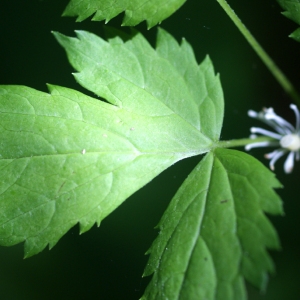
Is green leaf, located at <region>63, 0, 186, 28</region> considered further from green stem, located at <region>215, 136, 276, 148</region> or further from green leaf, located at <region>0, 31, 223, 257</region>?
green stem, located at <region>215, 136, 276, 148</region>

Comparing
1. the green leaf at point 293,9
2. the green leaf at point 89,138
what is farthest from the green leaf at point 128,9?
the green leaf at point 293,9

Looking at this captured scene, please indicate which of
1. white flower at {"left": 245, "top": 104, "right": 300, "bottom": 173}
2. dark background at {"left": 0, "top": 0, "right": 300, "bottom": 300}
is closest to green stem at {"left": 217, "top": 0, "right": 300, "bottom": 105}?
white flower at {"left": 245, "top": 104, "right": 300, "bottom": 173}

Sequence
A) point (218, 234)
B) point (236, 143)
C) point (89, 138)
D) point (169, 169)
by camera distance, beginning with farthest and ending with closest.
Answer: point (169, 169), point (236, 143), point (89, 138), point (218, 234)

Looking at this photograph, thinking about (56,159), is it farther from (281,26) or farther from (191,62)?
(281,26)

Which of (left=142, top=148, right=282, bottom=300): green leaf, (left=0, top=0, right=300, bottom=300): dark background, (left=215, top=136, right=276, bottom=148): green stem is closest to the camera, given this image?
(left=142, top=148, right=282, bottom=300): green leaf

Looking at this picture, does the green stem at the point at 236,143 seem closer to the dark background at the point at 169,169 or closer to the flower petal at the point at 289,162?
the flower petal at the point at 289,162

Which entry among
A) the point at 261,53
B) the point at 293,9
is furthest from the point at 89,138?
the point at 293,9

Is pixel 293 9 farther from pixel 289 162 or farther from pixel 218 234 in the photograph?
pixel 218 234
